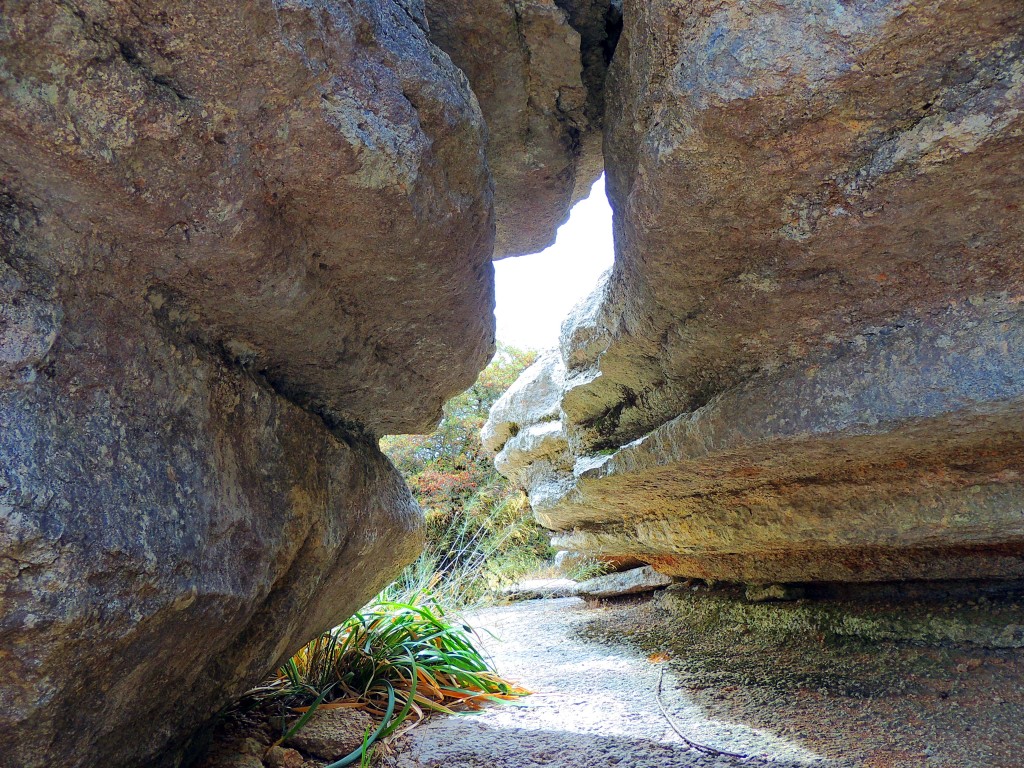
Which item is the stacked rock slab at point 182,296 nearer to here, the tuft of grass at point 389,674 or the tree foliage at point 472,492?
the tuft of grass at point 389,674

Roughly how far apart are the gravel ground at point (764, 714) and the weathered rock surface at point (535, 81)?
1.82 metres

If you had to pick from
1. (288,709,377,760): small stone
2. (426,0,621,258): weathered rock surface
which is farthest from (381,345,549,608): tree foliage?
(426,0,621,258): weathered rock surface

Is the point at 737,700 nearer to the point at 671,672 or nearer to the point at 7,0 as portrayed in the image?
the point at 671,672

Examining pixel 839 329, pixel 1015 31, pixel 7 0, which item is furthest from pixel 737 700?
pixel 7 0

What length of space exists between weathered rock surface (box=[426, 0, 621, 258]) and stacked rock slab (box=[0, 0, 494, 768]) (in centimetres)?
42

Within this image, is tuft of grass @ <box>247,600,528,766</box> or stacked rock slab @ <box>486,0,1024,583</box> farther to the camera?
tuft of grass @ <box>247,600,528,766</box>

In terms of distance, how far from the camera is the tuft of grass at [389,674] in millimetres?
2352

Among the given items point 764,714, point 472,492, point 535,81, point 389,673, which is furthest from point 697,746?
point 472,492

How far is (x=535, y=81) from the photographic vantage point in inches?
80.7

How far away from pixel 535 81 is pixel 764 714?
2061 mm

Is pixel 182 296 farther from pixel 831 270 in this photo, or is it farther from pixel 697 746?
pixel 697 746

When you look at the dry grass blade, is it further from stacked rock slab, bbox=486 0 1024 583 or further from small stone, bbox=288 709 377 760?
stacked rock slab, bbox=486 0 1024 583

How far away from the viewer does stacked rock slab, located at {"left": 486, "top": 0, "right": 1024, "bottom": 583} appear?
1273 millimetres

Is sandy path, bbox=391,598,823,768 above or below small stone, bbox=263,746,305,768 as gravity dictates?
below
